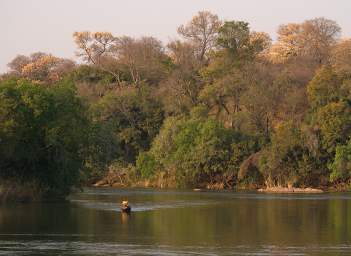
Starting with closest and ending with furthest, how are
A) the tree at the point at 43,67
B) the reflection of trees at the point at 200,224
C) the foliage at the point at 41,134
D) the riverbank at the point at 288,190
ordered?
the reflection of trees at the point at 200,224 → the foliage at the point at 41,134 → the riverbank at the point at 288,190 → the tree at the point at 43,67

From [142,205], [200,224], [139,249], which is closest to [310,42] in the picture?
[142,205]

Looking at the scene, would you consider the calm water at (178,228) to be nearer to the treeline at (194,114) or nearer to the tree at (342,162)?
the treeline at (194,114)

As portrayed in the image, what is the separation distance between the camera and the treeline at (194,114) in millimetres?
57938

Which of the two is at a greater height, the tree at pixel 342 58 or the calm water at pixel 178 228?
the tree at pixel 342 58

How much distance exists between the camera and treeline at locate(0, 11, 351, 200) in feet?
190

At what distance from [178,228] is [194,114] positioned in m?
52.6

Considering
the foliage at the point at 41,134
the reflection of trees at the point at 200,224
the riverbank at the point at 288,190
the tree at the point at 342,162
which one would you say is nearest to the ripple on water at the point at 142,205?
the reflection of trees at the point at 200,224

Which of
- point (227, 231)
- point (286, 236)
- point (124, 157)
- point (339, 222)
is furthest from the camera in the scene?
point (124, 157)

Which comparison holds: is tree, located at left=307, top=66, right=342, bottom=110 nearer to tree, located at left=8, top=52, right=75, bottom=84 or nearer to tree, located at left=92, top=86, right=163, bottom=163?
tree, located at left=92, top=86, right=163, bottom=163

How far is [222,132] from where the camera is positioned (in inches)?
3460

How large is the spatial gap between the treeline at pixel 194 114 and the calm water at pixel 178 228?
5039 mm

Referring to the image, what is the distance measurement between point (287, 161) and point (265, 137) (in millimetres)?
5196

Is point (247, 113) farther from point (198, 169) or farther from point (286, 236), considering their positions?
point (286, 236)

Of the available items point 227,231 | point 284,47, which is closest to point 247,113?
point 284,47
